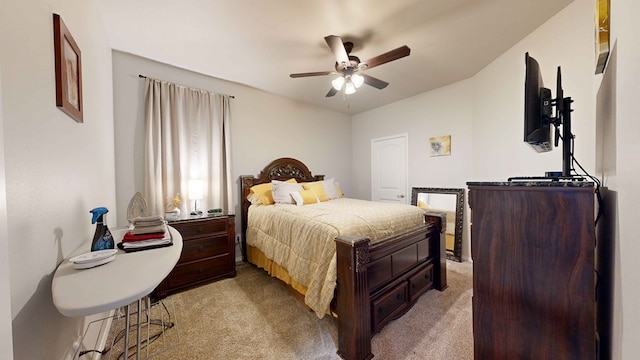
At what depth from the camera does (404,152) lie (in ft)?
13.5

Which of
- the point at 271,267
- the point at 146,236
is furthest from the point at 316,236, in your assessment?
the point at 146,236

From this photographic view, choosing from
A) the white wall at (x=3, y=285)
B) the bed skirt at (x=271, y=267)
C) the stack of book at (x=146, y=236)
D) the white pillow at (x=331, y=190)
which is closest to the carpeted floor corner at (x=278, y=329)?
the bed skirt at (x=271, y=267)

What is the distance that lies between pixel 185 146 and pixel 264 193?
3.89ft

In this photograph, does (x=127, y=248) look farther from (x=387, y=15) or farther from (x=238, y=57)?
(x=387, y=15)

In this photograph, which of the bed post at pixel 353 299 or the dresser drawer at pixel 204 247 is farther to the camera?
the dresser drawer at pixel 204 247

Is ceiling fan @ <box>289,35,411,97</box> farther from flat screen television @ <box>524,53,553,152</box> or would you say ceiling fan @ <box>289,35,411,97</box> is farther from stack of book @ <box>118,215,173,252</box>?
stack of book @ <box>118,215,173,252</box>

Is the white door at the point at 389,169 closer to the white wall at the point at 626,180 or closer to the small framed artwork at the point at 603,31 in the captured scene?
the small framed artwork at the point at 603,31

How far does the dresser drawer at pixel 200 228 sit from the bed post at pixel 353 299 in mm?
1797

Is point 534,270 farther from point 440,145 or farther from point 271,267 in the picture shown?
point 440,145

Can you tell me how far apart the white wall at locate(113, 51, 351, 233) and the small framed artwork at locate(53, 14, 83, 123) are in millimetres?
1401

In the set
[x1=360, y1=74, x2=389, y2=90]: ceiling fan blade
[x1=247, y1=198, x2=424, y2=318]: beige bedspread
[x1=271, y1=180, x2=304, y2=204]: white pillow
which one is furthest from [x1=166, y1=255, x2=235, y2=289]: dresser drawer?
[x1=360, y1=74, x2=389, y2=90]: ceiling fan blade

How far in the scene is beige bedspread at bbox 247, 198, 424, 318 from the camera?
1738 mm

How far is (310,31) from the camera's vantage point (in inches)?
86.3

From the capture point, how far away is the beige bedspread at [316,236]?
68.4 inches
